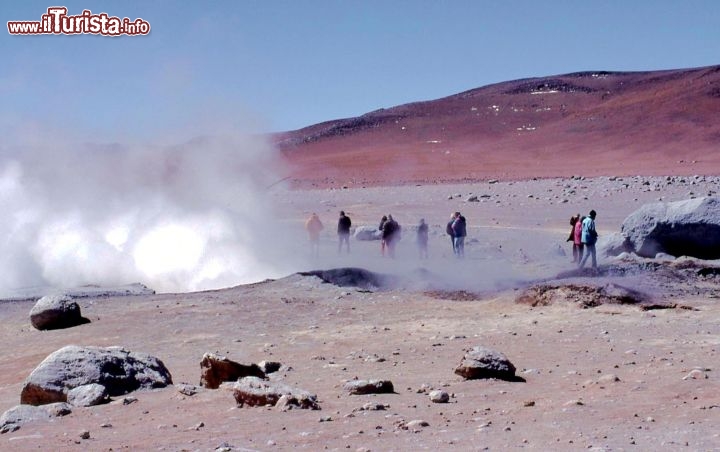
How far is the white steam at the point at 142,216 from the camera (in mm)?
24250

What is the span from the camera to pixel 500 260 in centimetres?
2325

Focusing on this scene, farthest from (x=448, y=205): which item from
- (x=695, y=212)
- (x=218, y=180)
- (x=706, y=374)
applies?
(x=706, y=374)

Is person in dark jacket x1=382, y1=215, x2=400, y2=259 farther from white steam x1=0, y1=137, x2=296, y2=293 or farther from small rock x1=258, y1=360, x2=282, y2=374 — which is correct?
small rock x1=258, y1=360, x2=282, y2=374

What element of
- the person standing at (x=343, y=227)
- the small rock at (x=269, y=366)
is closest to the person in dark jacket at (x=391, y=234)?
the person standing at (x=343, y=227)

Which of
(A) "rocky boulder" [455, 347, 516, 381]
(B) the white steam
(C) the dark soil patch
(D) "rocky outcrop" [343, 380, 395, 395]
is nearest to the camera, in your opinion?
(D) "rocky outcrop" [343, 380, 395, 395]

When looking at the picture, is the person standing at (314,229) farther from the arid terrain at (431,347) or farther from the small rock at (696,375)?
the small rock at (696,375)

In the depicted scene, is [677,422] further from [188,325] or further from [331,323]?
[188,325]

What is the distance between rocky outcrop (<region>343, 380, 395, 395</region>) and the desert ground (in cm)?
9

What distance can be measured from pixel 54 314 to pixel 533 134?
66.2 m

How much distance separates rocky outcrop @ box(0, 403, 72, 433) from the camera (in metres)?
8.56

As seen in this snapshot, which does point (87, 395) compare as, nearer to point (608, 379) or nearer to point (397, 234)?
point (608, 379)

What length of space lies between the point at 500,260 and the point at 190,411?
1519 centimetres

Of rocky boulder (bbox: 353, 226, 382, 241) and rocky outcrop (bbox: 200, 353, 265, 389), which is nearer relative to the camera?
rocky outcrop (bbox: 200, 353, 265, 389)

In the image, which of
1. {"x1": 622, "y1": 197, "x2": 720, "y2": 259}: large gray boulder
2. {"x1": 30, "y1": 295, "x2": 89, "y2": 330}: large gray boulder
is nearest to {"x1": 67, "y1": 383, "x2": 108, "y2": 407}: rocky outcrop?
{"x1": 30, "y1": 295, "x2": 89, "y2": 330}: large gray boulder
